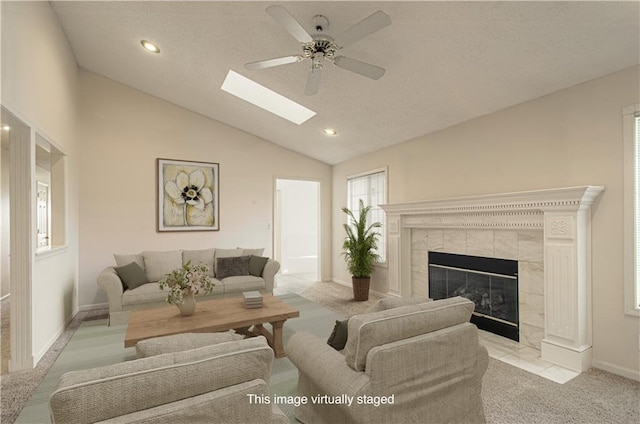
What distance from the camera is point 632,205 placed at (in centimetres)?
260

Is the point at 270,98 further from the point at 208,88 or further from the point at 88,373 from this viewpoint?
the point at 88,373

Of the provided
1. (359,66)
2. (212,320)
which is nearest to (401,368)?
(212,320)

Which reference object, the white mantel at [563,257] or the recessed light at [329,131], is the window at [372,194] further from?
A: the white mantel at [563,257]

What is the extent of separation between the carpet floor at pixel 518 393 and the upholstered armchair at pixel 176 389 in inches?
48.4

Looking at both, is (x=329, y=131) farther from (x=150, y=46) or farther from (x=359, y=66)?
(x=150, y=46)

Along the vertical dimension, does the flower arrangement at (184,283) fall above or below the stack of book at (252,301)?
above

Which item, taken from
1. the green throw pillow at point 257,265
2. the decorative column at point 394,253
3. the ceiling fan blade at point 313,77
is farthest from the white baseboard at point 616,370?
the green throw pillow at point 257,265

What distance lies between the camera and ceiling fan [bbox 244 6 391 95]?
2029mm

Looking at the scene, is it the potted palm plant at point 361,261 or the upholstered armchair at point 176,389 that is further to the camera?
the potted palm plant at point 361,261

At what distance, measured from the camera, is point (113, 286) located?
3.92 meters

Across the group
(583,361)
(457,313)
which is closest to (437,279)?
(583,361)

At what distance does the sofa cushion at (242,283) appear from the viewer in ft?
14.9

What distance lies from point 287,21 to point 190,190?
408cm

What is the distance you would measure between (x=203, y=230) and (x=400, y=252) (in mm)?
3428
